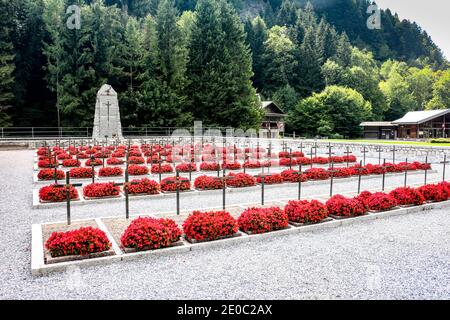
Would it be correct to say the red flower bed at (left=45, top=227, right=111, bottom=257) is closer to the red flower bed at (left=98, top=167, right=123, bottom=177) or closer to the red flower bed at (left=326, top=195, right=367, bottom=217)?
the red flower bed at (left=326, top=195, right=367, bottom=217)

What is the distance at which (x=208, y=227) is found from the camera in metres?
8.20

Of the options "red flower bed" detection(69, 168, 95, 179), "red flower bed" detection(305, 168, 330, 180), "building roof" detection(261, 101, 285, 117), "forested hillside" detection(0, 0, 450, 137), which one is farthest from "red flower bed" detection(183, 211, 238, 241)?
"building roof" detection(261, 101, 285, 117)

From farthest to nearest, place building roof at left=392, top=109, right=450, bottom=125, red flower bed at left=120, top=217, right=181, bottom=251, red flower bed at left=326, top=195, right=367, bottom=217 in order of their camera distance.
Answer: building roof at left=392, top=109, right=450, bottom=125 → red flower bed at left=326, top=195, right=367, bottom=217 → red flower bed at left=120, top=217, right=181, bottom=251

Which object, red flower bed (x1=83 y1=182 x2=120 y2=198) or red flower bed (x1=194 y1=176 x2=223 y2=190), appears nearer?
red flower bed (x1=83 y1=182 x2=120 y2=198)

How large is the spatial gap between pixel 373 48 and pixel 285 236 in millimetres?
132939

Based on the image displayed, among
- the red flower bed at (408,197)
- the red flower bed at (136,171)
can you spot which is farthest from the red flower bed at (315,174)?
the red flower bed at (136,171)

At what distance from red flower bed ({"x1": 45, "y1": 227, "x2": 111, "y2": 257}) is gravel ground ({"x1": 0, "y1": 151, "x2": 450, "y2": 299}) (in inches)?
16.6

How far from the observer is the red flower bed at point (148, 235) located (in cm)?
742

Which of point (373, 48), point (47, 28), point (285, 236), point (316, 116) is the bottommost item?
point (285, 236)

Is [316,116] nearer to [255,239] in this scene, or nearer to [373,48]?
[255,239]

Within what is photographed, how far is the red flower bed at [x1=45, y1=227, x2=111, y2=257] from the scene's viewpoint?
22.8 ft

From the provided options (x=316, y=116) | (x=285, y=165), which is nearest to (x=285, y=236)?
(x=285, y=165)

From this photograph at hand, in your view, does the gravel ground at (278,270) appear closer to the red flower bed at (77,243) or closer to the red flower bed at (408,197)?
the red flower bed at (77,243)

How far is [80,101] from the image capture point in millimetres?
45594
